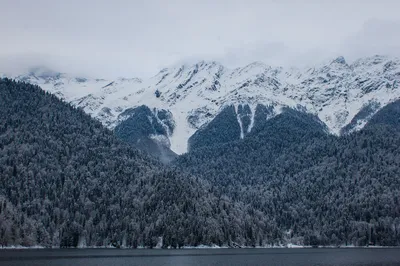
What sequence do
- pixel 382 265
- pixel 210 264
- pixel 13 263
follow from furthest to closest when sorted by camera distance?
pixel 210 264
pixel 382 265
pixel 13 263

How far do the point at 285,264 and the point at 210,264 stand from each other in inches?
942

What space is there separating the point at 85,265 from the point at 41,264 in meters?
12.5

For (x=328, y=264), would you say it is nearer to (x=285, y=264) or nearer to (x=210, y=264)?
(x=285, y=264)

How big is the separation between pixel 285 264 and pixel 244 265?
1414cm

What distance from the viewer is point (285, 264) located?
193 meters

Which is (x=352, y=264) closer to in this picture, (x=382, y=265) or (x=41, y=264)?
(x=382, y=265)

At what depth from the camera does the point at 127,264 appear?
186875 mm

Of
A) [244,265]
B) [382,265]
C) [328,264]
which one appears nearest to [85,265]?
[244,265]

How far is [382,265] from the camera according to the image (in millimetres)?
180500

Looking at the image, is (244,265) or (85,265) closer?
(85,265)

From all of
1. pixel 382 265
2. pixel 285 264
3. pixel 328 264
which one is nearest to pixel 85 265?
pixel 285 264

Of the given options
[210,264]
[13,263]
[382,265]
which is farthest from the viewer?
[210,264]

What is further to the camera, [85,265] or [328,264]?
[328,264]

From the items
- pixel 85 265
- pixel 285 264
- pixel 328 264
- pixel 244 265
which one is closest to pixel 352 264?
pixel 328 264
